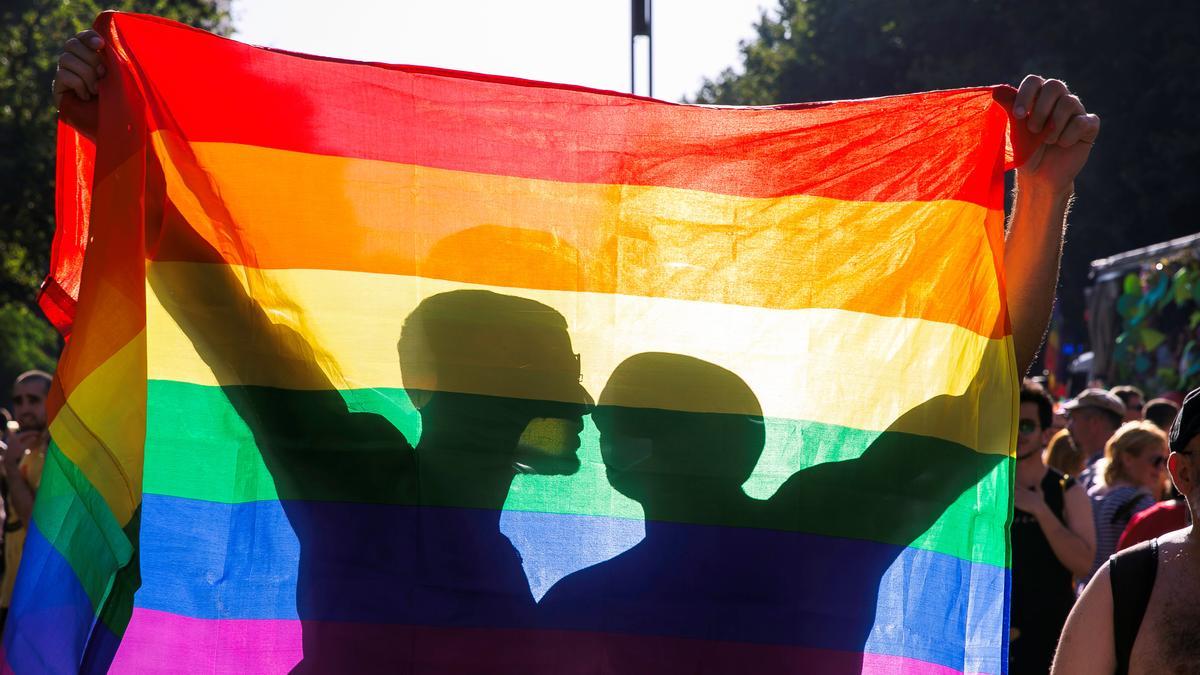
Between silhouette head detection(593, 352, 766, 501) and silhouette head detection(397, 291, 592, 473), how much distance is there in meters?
0.09

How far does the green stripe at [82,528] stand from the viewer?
2701mm

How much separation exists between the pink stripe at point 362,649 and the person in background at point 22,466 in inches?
141

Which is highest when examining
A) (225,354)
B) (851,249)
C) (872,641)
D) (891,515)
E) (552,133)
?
(552,133)

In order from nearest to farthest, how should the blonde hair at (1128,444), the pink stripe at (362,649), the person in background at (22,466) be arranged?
the pink stripe at (362,649), the blonde hair at (1128,444), the person in background at (22,466)

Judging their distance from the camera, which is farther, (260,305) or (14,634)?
(260,305)

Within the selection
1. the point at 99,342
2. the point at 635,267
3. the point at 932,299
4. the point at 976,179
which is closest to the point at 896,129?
the point at 976,179

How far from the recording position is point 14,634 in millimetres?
2707

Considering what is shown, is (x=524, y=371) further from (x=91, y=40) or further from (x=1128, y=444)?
(x=1128, y=444)

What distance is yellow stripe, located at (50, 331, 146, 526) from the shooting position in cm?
272

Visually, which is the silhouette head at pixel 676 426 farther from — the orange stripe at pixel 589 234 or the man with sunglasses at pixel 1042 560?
the man with sunglasses at pixel 1042 560

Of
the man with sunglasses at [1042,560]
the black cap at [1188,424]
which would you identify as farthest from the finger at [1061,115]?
the man with sunglasses at [1042,560]

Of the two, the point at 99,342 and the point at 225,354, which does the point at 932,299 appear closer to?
the point at 225,354

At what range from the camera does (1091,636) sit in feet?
8.51

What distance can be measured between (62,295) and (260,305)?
532mm
